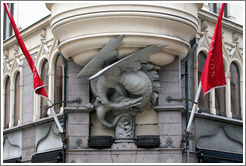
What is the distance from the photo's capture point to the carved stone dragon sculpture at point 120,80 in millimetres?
18156

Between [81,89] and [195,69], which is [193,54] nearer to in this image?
[195,69]

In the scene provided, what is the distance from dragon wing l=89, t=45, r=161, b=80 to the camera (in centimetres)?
1808

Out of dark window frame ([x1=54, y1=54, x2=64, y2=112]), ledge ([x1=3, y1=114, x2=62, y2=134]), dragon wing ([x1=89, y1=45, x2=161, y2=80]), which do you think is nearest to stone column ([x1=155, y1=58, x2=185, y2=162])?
dragon wing ([x1=89, y1=45, x2=161, y2=80])

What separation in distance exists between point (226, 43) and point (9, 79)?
7211mm

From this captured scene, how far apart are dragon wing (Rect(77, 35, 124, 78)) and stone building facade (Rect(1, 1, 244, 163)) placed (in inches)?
6.2

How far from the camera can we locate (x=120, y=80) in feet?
60.8

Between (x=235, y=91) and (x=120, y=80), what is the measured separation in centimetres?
526

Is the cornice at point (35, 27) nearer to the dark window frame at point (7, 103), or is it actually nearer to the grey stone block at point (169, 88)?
the dark window frame at point (7, 103)

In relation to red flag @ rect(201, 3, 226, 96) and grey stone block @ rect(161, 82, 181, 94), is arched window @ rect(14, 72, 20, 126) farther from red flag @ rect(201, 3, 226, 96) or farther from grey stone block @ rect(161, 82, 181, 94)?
red flag @ rect(201, 3, 226, 96)

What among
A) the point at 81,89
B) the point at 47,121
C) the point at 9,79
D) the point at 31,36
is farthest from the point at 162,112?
the point at 9,79

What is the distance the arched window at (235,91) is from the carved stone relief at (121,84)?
4226mm

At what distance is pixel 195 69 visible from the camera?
20641 mm

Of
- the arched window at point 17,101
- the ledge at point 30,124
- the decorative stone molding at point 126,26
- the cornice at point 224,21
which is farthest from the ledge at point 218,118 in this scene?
the arched window at point 17,101

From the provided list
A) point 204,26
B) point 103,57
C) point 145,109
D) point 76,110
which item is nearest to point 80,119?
point 76,110
